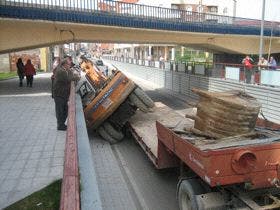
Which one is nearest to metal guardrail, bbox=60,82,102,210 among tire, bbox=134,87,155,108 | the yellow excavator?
the yellow excavator

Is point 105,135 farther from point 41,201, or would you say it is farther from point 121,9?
point 121,9

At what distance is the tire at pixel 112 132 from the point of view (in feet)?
40.8

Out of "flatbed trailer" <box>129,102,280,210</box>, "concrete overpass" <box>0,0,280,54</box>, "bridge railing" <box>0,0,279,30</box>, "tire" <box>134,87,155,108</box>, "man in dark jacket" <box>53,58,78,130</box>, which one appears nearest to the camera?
"flatbed trailer" <box>129,102,280,210</box>

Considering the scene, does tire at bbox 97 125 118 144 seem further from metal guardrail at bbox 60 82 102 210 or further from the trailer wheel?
the trailer wheel

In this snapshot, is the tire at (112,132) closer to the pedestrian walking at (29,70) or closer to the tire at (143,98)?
the tire at (143,98)

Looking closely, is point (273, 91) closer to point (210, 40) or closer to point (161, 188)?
point (161, 188)

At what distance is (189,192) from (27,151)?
11.7 feet

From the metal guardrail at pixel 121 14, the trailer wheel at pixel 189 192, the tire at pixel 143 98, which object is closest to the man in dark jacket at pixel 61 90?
the tire at pixel 143 98

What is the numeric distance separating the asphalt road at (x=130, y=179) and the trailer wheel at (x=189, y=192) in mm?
915

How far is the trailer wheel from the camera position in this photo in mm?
5871

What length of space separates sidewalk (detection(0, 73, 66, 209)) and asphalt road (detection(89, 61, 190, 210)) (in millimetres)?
1249

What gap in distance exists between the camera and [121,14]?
913 inches

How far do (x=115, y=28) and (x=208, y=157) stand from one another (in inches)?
751

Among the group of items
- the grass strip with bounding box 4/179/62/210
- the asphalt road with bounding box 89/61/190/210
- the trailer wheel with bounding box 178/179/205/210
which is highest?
the grass strip with bounding box 4/179/62/210
